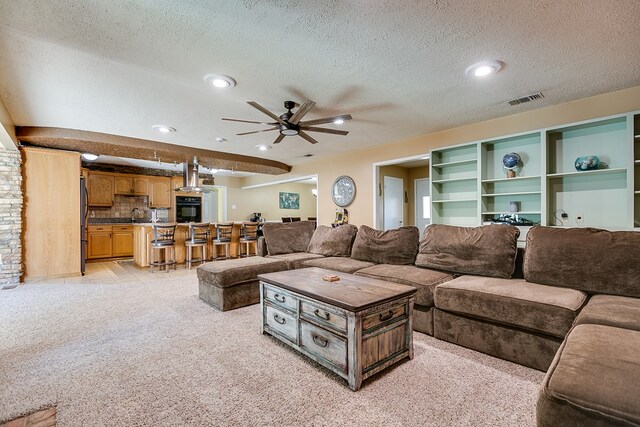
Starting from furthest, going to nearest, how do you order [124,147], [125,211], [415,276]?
[125,211] < [124,147] < [415,276]

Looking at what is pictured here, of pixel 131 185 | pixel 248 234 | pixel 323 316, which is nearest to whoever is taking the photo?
pixel 323 316

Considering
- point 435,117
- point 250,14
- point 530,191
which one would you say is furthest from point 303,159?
point 250,14

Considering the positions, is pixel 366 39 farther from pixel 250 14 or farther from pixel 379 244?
pixel 379 244

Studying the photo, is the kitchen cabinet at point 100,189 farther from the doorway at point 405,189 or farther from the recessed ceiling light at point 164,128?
the doorway at point 405,189

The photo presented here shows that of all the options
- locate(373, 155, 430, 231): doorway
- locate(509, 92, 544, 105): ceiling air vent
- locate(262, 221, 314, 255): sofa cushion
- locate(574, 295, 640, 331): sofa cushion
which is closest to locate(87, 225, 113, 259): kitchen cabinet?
locate(262, 221, 314, 255): sofa cushion

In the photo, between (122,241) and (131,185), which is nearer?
(122,241)

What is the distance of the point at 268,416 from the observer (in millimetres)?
1587

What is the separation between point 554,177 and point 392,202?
3.25 meters

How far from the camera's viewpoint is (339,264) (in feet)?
11.8

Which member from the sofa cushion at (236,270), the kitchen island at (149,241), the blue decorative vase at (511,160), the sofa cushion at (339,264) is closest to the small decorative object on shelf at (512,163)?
the blue decorative vase at (511,160)

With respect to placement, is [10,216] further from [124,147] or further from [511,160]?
[511,160]

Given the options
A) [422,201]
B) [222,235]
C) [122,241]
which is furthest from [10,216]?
[422,201]

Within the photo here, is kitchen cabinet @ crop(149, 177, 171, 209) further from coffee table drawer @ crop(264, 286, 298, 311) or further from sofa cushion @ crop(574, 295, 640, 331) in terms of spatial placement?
sofa cushion @ crop(574, 295, 640, 331)

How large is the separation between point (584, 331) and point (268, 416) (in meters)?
1.76
